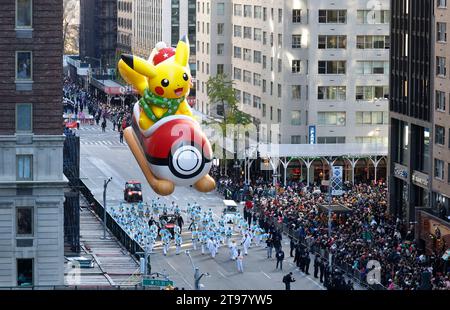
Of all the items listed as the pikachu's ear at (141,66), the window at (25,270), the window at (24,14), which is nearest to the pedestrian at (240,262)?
the window at (25,270)

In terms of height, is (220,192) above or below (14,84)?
below

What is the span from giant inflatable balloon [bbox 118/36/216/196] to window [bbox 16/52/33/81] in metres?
15.2

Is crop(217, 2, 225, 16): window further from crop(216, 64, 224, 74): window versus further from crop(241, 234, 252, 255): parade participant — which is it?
crop(241, 234, 252, 255): parade participant

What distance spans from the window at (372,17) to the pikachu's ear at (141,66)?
155 ft

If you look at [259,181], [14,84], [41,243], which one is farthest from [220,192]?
[14,84]

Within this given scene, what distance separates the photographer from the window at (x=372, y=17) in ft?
223

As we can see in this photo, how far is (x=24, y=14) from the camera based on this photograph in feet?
118

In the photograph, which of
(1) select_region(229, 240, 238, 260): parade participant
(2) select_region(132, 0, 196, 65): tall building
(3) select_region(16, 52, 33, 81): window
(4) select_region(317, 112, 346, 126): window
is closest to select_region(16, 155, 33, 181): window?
(3) select_region(16, 52, 33, 81): window

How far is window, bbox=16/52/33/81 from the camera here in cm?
3547

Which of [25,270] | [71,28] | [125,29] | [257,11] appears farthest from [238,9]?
[125,29]

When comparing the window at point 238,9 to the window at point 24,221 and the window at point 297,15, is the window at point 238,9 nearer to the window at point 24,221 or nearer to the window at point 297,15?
the window at point 297,15

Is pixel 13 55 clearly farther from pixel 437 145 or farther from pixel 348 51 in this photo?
pixel 348 51
